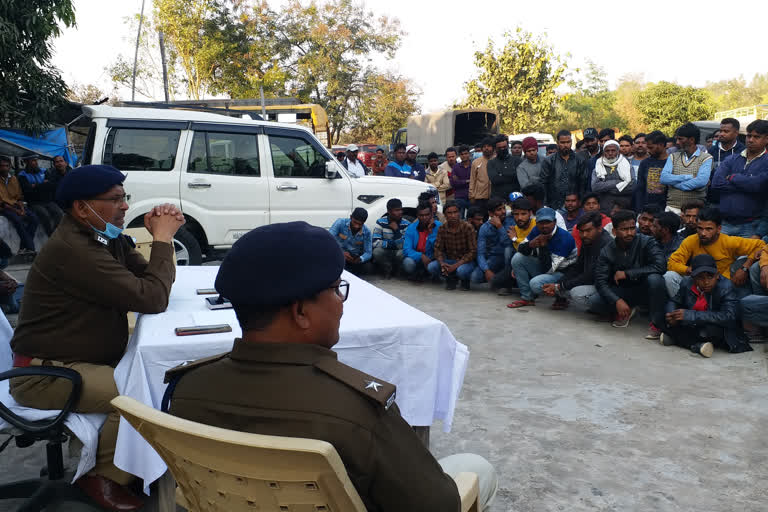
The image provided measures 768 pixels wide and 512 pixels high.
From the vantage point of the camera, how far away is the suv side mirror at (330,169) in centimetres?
786

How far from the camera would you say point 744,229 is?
6.05m

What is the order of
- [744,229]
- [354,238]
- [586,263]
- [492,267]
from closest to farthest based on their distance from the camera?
[744,229] → [586,263] → [492,267] → [354,238]

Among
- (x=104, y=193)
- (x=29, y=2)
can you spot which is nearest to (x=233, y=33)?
(x=29, y=2)

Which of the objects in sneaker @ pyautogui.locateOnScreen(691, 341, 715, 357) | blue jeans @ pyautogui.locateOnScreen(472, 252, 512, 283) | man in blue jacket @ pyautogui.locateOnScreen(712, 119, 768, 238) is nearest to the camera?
sneaker @ pyautogui.locateOnScreen(691, 341, 715, 357)

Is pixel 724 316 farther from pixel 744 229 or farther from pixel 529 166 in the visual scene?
Answer: pixel 529 166

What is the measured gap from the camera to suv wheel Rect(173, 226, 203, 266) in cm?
707

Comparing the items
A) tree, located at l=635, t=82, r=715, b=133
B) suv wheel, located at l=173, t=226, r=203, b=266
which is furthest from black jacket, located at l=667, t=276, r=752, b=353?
tree, located at l=635, t=82, r=715, b=133

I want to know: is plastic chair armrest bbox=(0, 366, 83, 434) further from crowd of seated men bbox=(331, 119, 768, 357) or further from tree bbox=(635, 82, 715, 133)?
tree bbox=(635, 82, 715, 133)

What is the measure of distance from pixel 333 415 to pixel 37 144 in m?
11.9

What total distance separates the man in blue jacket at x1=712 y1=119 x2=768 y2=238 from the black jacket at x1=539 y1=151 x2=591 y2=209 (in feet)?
7.11

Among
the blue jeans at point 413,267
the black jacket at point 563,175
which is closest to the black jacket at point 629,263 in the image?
the black jacket at point 563,175

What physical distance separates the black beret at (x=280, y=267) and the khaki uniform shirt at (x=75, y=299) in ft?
5.01

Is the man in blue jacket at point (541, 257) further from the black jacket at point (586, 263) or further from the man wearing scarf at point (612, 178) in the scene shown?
the man wearing scarf at point (612, 178)

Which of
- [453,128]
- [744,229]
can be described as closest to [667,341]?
[744,229]
